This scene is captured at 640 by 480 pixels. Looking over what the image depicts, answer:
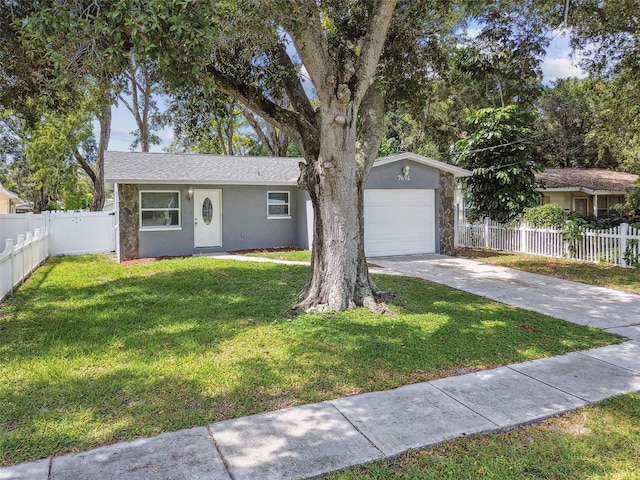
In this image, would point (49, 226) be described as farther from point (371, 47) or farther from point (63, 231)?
point (371, 47)

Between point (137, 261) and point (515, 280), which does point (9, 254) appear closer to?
point (137, 261)

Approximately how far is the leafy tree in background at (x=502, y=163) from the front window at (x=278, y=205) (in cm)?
675

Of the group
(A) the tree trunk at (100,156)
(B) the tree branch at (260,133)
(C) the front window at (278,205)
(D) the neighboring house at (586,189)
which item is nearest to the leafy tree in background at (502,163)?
(D) the neighboring house at (586,189)

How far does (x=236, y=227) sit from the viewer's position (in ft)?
49.5

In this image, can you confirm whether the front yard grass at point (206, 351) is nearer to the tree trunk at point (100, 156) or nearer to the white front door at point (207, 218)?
the white front door at point (207, 218)

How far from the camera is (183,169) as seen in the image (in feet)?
47.9

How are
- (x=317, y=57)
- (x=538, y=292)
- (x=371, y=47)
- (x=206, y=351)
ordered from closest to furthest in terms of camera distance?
(x=206, y=351) < (x=317, y=57) < (x=371, y=47) < (x=538, y=292)

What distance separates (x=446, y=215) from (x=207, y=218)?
792cm

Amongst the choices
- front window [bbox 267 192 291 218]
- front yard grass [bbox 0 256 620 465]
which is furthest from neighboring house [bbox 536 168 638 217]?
front yard grass [bbox 0 256 620 465]

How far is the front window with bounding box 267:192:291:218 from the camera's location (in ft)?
51.2

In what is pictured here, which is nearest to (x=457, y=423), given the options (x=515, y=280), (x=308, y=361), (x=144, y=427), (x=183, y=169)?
(x=308, y=361)

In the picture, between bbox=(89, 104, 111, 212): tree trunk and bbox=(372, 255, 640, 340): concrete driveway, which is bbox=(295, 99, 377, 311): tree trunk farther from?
bbox=(89, 104, 111, 212): tree trunk

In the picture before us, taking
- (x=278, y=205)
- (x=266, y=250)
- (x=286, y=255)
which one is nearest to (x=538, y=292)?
(x=286, y=255)

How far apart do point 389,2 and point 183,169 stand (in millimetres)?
9792
